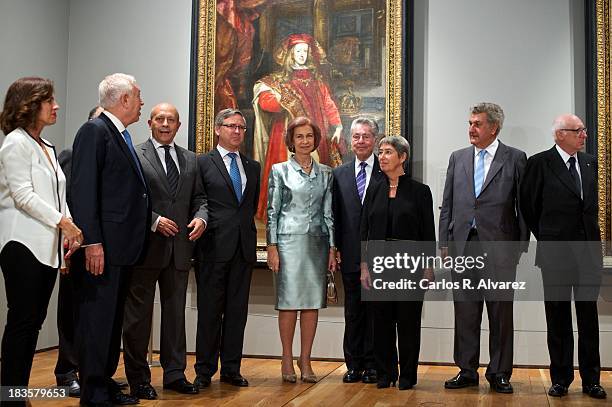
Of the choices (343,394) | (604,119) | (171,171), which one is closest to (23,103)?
(171,171)

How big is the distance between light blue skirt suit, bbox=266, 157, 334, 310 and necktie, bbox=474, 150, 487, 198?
0.95 meters

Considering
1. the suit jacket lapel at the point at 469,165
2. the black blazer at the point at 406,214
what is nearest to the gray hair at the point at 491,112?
the suit jacket lapel at the point at 469,165

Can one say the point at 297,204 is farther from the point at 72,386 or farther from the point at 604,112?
the point at 604,112

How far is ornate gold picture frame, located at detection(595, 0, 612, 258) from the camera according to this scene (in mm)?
5250

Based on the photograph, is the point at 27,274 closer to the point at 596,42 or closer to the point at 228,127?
the point at 228,127

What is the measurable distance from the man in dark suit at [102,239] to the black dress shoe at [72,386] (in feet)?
1.92

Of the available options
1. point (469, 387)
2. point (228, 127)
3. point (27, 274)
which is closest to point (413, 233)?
point (469, 387)

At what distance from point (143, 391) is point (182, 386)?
0.82 ft

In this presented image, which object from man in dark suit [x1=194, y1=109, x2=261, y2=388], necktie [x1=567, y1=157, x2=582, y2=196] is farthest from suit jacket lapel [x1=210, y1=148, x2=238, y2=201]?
necktie [x1=567, y1=157, x2=582, y2=196]

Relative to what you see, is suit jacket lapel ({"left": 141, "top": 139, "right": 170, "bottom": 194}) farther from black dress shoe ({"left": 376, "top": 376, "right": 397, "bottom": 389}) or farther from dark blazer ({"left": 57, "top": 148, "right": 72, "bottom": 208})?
black dress shoe ({"left": 376, "top": 376, "right": 397, "bottom": 389})

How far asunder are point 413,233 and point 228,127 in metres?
1.35

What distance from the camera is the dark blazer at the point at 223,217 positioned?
179 inches

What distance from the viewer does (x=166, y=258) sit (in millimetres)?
4266

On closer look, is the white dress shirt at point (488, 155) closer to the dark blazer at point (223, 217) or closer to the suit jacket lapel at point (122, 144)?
the dark blazer at point (223, 217)
